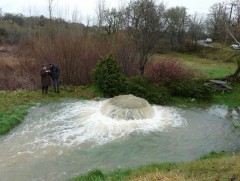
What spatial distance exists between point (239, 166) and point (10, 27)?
39889mm

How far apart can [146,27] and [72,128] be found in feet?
29.1

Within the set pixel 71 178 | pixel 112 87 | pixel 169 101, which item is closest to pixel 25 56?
pixel 112 87

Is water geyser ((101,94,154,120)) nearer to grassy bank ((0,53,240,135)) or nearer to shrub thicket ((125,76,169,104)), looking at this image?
shrub thicket ((125,76,169,104))

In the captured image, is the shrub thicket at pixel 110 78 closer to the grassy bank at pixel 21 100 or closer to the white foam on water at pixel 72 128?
the grassy bank at pixel 21 100

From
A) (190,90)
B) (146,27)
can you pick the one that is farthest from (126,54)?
(190,90)

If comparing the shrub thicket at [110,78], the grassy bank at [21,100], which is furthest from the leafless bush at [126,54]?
the grassy bank at [21,100]

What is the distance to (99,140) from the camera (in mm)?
10797

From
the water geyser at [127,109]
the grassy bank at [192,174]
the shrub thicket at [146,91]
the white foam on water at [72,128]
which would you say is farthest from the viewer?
the shrub thicket at [146,91]

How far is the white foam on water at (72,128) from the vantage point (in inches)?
401

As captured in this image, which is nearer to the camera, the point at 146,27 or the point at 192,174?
the point at 192,174

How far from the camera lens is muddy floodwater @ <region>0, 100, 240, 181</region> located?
8.96 meters

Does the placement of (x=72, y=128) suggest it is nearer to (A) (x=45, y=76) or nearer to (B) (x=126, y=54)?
(A) (x=45, y=76)

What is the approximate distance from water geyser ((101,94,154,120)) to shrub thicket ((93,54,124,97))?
87.7 inches

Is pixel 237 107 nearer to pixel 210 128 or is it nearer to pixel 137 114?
pixel 210 128
